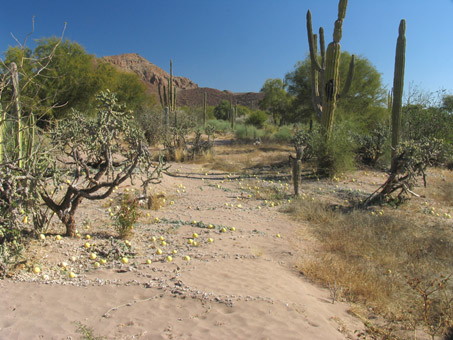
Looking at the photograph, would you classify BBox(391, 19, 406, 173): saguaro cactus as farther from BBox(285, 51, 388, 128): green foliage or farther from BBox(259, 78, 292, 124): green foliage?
BBox(259, 78, 292, 124): green foliage

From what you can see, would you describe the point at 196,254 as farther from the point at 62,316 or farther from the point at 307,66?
the point at 307,66

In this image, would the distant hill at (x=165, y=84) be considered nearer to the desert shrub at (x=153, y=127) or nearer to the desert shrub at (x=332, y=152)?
the desert shrub at (x=153, y=127)

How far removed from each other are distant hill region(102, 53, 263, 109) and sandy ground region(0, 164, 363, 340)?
66.1m

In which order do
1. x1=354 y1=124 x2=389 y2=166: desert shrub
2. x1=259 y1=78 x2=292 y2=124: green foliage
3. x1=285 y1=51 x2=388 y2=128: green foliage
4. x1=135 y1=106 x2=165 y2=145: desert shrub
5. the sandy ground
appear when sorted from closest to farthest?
the sandy ground
x1=354 y1=124 x2=389 y2=166: desert shrub
x1=135 y1=106 x2=165 y2=145: desert shrub
x1=285 y1=51 x2=388 y2=128: green foliage
x1=259 y1=78 x2=292 y2=124: green foliage

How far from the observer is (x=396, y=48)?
31.4ft

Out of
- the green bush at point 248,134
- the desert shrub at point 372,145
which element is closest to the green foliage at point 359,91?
the green bush at point 248,134

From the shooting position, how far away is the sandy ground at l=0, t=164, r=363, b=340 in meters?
2.46

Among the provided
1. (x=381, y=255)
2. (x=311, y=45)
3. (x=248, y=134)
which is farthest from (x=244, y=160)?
(x=381, y=255)

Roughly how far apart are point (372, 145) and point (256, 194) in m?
6.44

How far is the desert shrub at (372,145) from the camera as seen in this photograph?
11805 mm

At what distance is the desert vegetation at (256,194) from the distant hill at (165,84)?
56.4m

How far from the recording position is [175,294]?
117 inches

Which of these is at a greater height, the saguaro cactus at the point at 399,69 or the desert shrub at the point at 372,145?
the saguaro cactus at the point at 399,69

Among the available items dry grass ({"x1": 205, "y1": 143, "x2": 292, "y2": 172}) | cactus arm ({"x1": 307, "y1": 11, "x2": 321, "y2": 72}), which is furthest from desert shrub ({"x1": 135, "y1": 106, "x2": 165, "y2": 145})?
cactus arm ({"x1": 307, "y1": 11, "x2": 321, "y2": 72})
